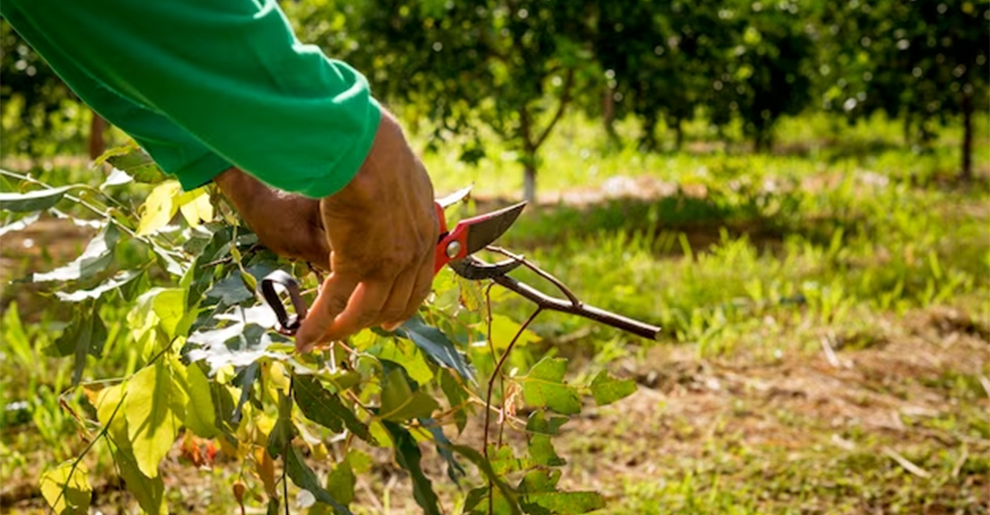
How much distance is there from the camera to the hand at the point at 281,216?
1.25 meters

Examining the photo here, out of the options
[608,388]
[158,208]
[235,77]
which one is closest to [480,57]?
[158,208]

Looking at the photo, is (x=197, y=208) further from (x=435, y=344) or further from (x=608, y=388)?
(x=608, y=388)

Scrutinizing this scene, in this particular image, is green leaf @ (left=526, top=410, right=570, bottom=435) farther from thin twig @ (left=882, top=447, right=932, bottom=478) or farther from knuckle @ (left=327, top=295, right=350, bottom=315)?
thin twig @ (left=882, top=447, right=932, bottom=478)

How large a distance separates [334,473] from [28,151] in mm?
5166

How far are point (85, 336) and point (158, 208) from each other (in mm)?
208

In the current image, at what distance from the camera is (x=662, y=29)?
5809 mm

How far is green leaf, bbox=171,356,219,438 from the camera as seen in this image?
4.89 feet

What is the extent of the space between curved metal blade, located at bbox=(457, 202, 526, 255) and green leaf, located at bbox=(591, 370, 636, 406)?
27cm

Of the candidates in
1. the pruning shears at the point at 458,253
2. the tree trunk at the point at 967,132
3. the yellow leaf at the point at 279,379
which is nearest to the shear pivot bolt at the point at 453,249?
the pruning shears at the point at 458,253

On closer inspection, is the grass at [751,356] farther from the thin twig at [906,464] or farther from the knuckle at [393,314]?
the knuckle at [393,314]

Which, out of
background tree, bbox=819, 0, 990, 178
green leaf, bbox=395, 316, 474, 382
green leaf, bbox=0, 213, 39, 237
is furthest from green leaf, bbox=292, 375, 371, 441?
background tree, bbox=819, 0, 990, 178

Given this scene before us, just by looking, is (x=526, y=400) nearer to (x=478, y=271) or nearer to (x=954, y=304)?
(x=478, y=271)

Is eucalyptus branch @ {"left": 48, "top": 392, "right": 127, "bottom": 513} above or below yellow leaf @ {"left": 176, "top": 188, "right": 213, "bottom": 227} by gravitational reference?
below

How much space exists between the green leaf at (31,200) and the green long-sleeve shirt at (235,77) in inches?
20.1
